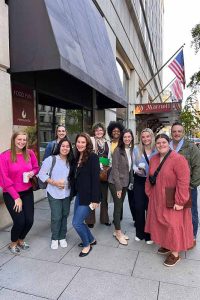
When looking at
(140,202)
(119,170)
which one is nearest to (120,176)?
(119,170)

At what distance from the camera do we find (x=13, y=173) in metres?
3.83

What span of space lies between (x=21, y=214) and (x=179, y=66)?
15128mm

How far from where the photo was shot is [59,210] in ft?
13.4

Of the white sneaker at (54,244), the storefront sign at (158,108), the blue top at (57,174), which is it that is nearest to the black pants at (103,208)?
the white sneaker at (54,244)

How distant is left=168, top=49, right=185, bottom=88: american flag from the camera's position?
16.3 metres

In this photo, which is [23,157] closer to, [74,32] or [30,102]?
[30,102]

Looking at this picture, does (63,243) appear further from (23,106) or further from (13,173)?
(23,106)

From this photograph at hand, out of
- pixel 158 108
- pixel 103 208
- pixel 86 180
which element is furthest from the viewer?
pixel 158 108

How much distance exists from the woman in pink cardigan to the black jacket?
0.74 m

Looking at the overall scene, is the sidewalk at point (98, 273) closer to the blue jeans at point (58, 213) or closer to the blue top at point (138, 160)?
the blue jeans at point (58, 213)

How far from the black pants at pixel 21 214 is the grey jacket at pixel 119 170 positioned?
128 cm

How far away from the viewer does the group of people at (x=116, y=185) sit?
364 cm

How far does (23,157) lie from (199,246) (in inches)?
119

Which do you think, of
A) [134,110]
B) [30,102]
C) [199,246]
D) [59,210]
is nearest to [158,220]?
[199,246]
